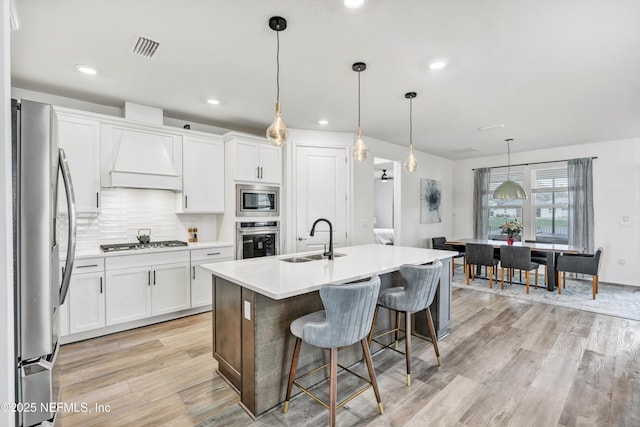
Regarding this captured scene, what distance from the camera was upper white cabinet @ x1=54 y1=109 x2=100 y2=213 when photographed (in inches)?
125

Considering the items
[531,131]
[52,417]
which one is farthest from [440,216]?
[52,417]

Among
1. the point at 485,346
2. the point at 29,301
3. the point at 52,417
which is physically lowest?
the point at 485,346

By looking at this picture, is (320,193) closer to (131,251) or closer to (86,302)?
(131,251)

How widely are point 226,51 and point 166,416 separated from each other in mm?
2703

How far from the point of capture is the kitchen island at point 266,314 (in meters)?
2.00

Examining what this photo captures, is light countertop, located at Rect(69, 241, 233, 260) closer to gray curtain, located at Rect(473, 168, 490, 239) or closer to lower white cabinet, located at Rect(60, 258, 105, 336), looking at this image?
lower white cabinet, located at Rect(60, 258, 105, 336)

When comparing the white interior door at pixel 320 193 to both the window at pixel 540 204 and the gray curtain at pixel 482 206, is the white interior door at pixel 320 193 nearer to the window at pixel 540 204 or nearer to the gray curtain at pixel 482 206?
the gray curtain at pixel 482 206

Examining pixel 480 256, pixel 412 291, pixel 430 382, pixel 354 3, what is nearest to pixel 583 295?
pixel 480 256

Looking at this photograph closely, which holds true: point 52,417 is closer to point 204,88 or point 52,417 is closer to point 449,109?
point 204,88

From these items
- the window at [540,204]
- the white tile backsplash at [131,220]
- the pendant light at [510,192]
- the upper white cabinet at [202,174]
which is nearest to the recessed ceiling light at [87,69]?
the upper white cabinet at [202,174]

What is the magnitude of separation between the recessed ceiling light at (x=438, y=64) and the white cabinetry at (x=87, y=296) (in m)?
3.76

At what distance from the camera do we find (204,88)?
326 cm

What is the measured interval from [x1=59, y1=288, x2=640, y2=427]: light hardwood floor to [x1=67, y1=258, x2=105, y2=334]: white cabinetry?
20 centimetres

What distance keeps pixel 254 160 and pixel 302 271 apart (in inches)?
97.5
